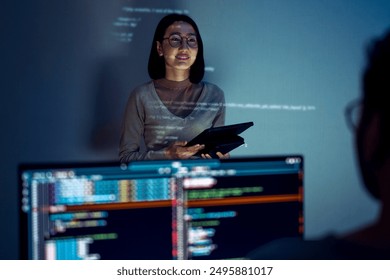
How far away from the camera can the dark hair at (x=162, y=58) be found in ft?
4.14

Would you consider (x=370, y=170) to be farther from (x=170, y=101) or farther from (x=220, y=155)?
(x=170, y=101)

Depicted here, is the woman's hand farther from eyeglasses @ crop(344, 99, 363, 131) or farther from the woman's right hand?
eyeglasses @ crop(344, 99, 363, 131)

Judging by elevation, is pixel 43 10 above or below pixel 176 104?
above

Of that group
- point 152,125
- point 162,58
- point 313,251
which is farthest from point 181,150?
point 313,251

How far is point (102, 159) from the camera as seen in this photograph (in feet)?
4.15

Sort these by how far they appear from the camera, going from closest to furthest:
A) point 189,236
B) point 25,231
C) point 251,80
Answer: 1. point 25,231
2. point 189,236
3. point 251,80

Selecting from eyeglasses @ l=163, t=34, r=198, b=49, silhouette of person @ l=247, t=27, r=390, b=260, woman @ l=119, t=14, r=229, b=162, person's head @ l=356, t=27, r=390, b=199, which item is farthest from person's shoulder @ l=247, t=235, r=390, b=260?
eyeglasses @ l=163, t=34, r=198, b=49

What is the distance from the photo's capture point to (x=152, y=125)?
4.19 feet

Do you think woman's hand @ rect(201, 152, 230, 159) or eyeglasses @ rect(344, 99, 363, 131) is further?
eyeglasses @ rect(344, 99, 363, 131)

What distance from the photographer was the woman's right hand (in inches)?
49.6

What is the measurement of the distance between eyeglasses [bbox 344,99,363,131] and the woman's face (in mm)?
457
